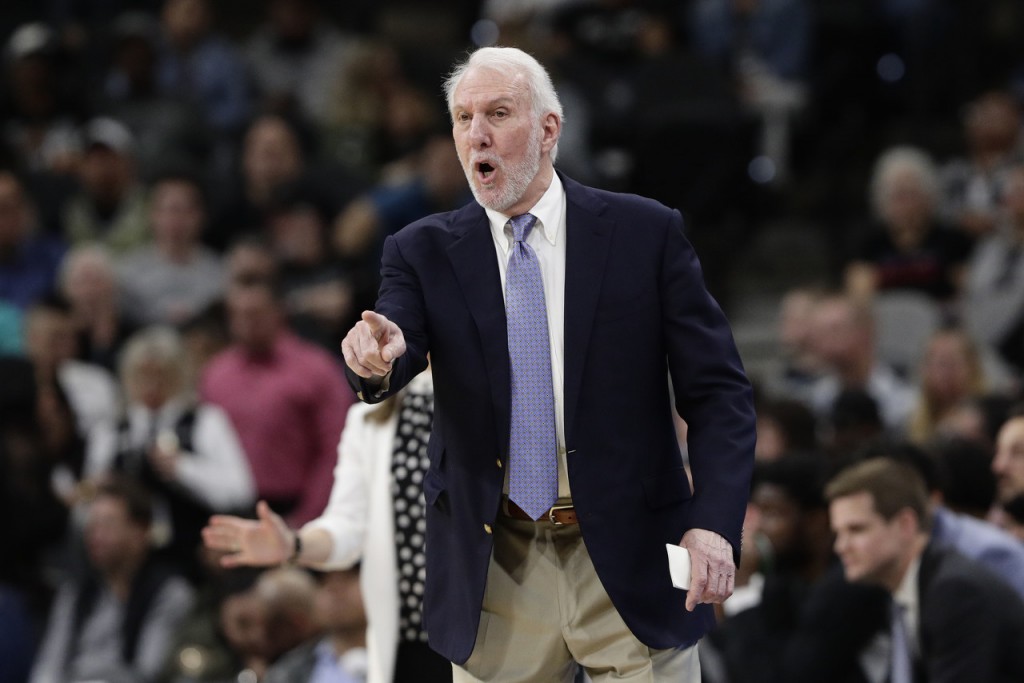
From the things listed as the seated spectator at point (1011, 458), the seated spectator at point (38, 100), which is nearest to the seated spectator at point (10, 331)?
the seated spectator at point (38, 100)

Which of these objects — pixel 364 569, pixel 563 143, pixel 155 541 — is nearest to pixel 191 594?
pixel 155 541

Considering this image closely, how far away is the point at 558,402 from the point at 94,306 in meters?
5.05

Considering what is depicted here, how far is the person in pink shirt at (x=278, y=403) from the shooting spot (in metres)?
6.74

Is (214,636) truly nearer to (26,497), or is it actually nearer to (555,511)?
(26,497)

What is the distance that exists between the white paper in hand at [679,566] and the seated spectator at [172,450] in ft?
13.0

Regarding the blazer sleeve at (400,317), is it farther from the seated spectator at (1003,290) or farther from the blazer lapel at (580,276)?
the seated spectator at (1003,290)

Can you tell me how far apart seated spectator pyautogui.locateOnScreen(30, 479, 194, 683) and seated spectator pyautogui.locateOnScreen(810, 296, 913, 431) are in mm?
2890

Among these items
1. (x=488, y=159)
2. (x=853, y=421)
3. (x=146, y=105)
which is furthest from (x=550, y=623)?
(x=146, y=105)

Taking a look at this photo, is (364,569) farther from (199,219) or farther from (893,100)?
(893,100)

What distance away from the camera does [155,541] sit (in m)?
6.39

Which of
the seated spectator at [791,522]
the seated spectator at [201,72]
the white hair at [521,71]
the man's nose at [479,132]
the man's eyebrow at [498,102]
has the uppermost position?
the seated spectator at [201,72]

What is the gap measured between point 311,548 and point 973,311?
468 cm

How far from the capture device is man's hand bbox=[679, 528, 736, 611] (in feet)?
8.78

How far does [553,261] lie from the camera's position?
289 centimetres
